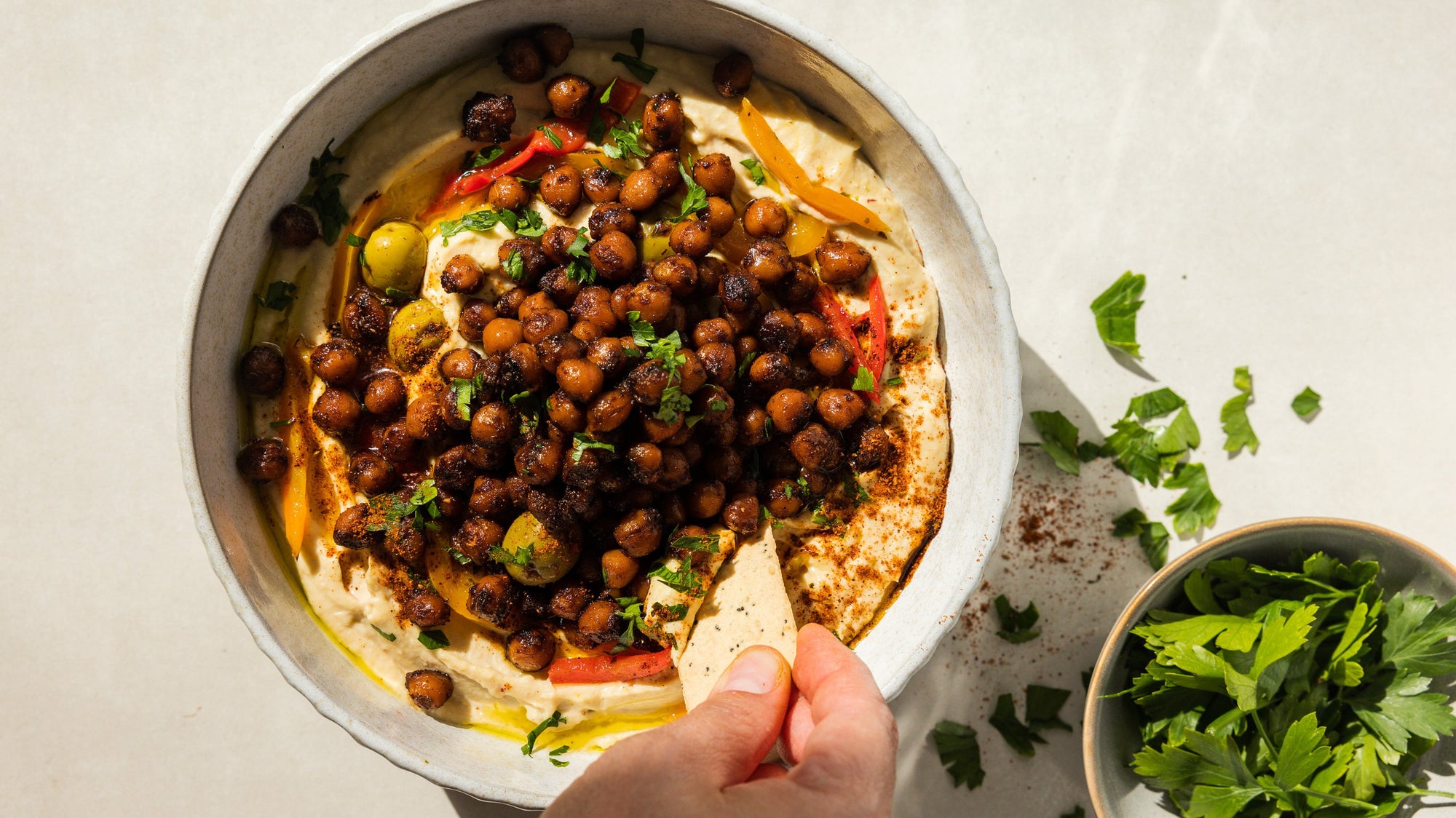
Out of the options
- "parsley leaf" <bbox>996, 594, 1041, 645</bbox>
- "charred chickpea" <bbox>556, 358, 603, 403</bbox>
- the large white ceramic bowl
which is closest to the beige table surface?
"parsley leaf" <bbox>996, 594, 1041, 645</bbox>

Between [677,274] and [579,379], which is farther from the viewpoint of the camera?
[677,274]

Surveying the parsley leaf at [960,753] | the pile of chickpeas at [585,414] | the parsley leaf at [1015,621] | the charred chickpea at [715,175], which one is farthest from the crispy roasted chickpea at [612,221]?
the parsley leaf at [960,753]

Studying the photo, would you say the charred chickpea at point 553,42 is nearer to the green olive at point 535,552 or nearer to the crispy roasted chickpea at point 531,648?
the green olive at point 535,552

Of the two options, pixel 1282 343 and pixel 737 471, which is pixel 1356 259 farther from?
pixel 737 471

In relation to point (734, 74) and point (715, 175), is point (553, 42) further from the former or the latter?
point (715, 175)

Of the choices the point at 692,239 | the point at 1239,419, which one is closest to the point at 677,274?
the point at 692,239

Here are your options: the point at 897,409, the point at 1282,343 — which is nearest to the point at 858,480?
the point at 897,409

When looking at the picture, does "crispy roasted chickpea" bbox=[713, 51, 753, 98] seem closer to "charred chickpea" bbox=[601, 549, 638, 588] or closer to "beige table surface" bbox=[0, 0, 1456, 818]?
"beige table surface" bbox=[0, 0, 1456, 818]
